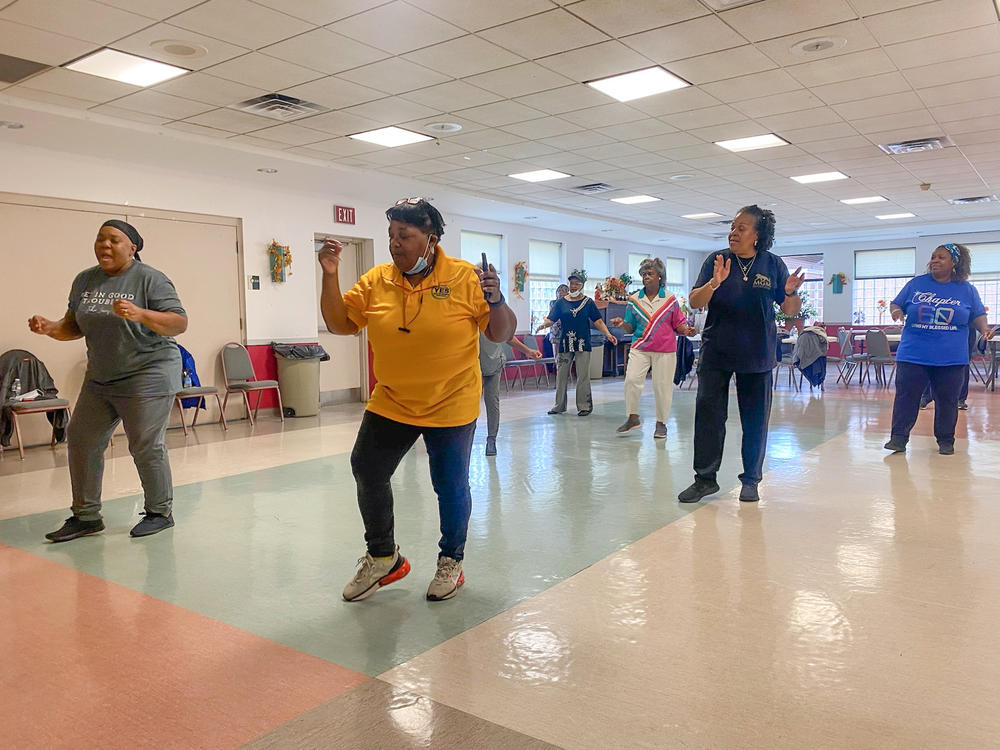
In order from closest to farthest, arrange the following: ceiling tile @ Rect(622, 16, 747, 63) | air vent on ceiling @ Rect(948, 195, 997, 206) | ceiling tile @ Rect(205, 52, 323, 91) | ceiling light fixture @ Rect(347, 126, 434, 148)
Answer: ceiling tile @ Rect(622, 16, 747, 63) < ceiling tile @ Rect(205, 52, 323, 91) < ceiling light fixture @ Rect(347, 126, 434, 148) < air vent on ceiling @ Rect(948, 195, 997, 206)

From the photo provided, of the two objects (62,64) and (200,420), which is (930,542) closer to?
(62,64)

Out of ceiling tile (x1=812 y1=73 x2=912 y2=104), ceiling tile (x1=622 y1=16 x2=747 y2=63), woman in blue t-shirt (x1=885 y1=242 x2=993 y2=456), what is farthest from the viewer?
ceiling tile (x1=812 y1=73 x2=912 y2=104)

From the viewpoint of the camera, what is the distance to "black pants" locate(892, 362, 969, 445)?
17.8 ft

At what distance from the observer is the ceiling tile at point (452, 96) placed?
19.3ft

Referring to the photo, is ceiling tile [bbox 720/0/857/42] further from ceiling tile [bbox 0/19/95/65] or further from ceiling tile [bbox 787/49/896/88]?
ceiling tile [bbox 0/19/95/65]

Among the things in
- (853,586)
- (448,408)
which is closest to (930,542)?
(853,586)

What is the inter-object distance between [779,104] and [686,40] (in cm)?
192

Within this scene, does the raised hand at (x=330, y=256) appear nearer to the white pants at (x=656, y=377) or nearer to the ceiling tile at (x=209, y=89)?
the ceiling tile at (x=209, y=89)

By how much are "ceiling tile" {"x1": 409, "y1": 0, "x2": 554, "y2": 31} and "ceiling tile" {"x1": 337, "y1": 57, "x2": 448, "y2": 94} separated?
0.81 metres

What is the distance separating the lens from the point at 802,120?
7027mm

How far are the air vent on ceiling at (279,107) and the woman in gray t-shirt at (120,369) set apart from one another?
272 centimetres

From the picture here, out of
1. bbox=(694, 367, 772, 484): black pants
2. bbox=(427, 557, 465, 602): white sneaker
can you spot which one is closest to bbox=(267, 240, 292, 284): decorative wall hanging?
bbox=(694, 367, 772, 484): black pants

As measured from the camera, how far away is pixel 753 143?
313 inches

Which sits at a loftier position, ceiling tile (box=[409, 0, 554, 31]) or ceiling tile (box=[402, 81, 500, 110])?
ceiling tile (box=[409, 0, 554, 31])
